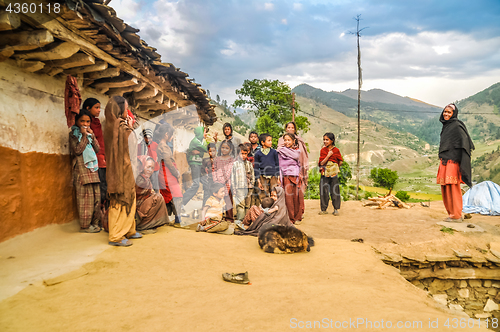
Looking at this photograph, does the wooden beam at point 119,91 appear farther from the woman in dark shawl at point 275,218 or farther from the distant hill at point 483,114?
the distant hill at point 483,114

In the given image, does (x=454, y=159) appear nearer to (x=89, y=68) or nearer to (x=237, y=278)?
(x=237, y=278)

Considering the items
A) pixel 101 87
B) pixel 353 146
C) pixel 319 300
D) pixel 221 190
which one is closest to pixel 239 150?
pixel 221 190

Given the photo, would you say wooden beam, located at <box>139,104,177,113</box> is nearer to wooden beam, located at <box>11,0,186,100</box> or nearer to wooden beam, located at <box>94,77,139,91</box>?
wooden beam, located at <box>94,77,139,91</box>

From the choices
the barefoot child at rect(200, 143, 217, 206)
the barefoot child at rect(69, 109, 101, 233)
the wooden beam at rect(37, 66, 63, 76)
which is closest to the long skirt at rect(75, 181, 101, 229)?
the barefoot child at rect(69, 109, 101, 233)

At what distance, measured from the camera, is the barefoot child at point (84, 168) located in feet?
13.1

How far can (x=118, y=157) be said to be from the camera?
12.1 ft

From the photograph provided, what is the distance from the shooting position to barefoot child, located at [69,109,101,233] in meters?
4.00

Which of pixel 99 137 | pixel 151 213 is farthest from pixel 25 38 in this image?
pixel 151 213

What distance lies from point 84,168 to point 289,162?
407 centimetres

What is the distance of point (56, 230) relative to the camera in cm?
384

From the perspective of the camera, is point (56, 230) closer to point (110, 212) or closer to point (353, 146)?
point (110, 212)

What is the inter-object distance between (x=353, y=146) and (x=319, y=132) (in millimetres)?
24925

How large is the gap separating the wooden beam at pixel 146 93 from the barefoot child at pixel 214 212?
8.01 feet

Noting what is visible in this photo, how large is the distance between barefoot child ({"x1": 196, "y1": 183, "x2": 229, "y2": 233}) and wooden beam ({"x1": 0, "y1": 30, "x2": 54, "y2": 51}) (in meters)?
3.60
